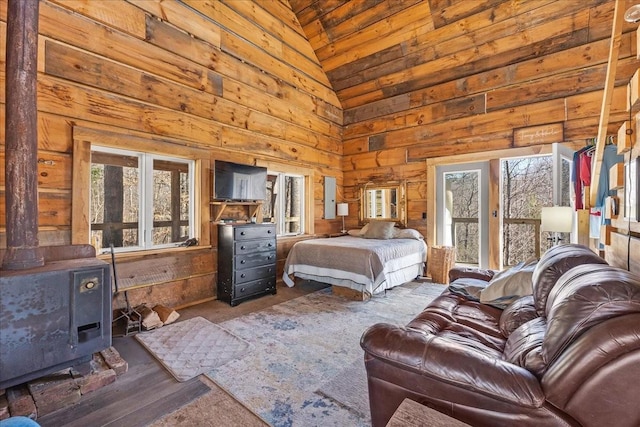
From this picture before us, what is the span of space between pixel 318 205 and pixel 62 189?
3.90m

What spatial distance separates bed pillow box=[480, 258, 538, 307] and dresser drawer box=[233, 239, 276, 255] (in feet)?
9.01

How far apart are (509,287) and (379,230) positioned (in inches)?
119

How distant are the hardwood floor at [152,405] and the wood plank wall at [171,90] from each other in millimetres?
1369

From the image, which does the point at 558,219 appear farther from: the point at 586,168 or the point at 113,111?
the point at 113,111

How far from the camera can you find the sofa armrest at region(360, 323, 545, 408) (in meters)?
1.03

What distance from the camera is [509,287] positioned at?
2.29m

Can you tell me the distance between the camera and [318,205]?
590cm

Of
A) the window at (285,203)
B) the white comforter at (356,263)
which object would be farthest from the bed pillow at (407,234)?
the window at (285,203)

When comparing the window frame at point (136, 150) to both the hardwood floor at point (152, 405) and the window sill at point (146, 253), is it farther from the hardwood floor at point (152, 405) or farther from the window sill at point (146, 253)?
the hardwood floor at point (152, 405)

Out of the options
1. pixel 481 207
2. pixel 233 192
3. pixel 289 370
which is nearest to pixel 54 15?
pixel 233 192

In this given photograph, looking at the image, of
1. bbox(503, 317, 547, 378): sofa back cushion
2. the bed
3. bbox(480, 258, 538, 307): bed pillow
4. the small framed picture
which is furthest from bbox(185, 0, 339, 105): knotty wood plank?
bbox(503, 317, 547, 378): sofa back cushion

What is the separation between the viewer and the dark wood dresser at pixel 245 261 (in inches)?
152

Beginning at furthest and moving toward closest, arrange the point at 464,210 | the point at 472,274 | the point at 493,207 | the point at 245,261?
the point at 464,210 < the point at 493,207 < the point at 245,261 < the point at 472,274

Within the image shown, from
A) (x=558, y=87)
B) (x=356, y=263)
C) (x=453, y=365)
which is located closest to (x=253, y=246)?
(x=356, y=263)
